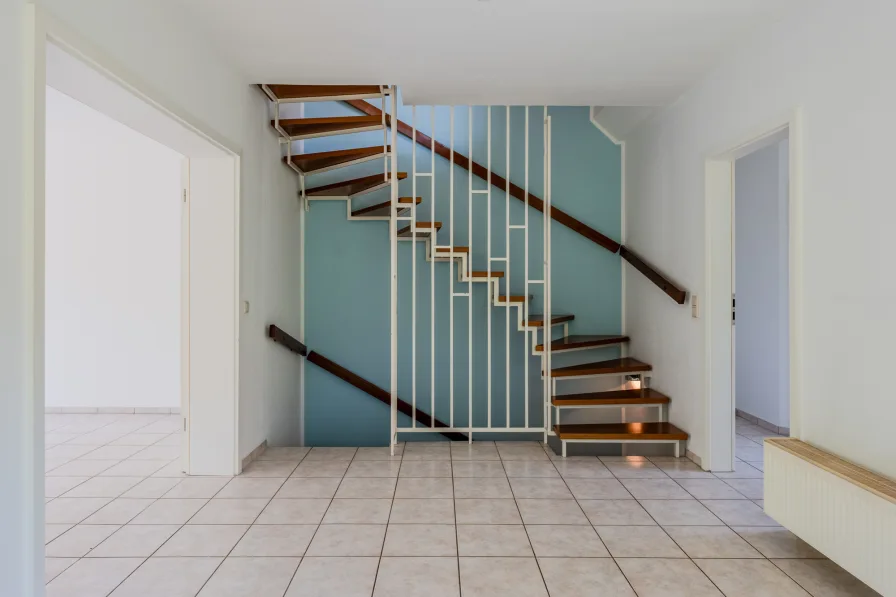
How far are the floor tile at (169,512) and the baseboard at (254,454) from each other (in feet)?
1.78

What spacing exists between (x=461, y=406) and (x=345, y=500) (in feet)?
7.71

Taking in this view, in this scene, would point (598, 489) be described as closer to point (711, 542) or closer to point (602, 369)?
point (711, 542)

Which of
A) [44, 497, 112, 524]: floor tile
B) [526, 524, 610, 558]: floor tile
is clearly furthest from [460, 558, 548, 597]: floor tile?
[44, 497, 112, 524]: floor tile

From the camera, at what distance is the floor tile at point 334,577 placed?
2.13 meters

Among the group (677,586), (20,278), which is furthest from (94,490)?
(677,586)

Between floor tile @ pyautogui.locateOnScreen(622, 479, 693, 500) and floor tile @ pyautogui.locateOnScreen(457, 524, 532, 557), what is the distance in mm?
872

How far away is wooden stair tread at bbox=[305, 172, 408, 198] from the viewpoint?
476cm

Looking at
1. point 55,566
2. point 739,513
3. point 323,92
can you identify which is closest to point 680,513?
point 739,513

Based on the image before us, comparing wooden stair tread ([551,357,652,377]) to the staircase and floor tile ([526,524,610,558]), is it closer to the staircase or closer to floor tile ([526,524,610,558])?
the staircase

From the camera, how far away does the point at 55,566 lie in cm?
234

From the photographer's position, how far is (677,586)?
7.16ft

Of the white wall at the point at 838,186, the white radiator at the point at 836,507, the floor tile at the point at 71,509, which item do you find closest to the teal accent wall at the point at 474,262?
the white wall at the point at 838,186

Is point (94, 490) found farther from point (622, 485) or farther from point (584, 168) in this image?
point (584, 168)

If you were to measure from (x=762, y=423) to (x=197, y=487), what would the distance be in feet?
14.5
